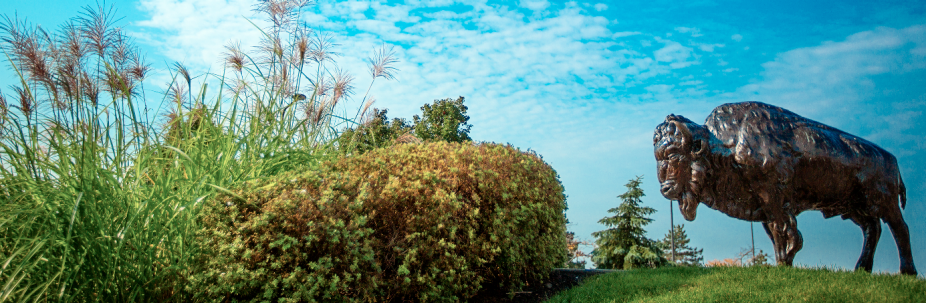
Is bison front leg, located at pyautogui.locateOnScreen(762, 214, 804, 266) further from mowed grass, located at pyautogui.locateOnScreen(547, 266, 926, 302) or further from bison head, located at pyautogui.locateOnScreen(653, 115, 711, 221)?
bison head, located at pyautogui.locateOnScreen(653, 115, 711, 221)

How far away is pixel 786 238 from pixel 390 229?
14.6 feet

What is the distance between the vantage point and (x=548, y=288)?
6441 millimetres

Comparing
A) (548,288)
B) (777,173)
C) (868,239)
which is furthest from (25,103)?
(868,239)

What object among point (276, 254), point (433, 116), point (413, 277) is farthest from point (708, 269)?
point (433, 116)

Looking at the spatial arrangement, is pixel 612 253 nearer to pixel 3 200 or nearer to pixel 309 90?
pixel 309 90

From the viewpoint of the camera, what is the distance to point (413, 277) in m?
5.01

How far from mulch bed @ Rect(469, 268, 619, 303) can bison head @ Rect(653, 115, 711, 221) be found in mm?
1538

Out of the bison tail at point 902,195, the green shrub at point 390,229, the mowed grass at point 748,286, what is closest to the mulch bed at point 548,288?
the green shrub at point 390,229

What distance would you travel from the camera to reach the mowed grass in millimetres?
4648

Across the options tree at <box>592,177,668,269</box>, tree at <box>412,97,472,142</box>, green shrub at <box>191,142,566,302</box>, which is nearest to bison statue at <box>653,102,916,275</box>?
green shrub at <box>191,142,566,302</box>

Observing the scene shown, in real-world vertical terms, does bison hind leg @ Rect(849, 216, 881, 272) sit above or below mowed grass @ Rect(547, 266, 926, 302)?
above

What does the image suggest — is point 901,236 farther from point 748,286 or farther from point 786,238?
point 748,286

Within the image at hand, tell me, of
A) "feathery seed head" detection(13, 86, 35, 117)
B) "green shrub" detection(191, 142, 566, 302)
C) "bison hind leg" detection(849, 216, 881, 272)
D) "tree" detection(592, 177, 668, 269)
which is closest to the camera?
"green shrub" detection(191, 142, 566, 302)

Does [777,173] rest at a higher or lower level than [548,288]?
higher
